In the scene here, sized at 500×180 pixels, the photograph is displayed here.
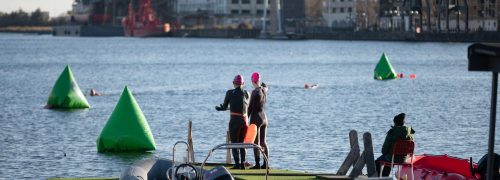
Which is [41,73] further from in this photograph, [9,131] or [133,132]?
[133,132]

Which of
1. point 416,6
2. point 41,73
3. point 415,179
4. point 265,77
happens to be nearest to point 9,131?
point 415,179

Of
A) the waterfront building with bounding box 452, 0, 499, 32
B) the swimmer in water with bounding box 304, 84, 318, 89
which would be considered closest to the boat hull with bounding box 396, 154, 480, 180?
the swimmer in water with bounding box 304, 84, 318, 89

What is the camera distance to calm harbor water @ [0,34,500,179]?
3569 cm

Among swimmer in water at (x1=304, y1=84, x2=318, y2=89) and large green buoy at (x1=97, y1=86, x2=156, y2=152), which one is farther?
swimmer in water at (x1=304, y1=84, x2=318, y2=89)

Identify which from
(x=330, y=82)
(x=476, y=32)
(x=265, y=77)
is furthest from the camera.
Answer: (x=476, y=32)

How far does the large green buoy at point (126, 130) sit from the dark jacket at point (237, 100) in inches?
349

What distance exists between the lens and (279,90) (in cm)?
7369

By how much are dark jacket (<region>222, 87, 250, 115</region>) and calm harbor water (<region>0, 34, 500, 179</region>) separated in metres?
5.50

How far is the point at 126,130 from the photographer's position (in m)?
35.2

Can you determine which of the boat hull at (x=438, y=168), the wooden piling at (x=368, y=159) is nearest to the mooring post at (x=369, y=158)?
the wooden piling at (x=368, y=159)

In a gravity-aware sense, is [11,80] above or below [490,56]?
below

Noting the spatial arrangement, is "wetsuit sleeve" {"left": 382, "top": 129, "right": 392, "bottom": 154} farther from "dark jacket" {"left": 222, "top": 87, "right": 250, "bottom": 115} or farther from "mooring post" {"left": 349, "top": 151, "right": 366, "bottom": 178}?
"dark jacket" {"left": 222, "top": 87, "right": 250, "bottom": 115}

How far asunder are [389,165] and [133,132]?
40.9 feet

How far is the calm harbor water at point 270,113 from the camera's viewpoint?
117 feet
